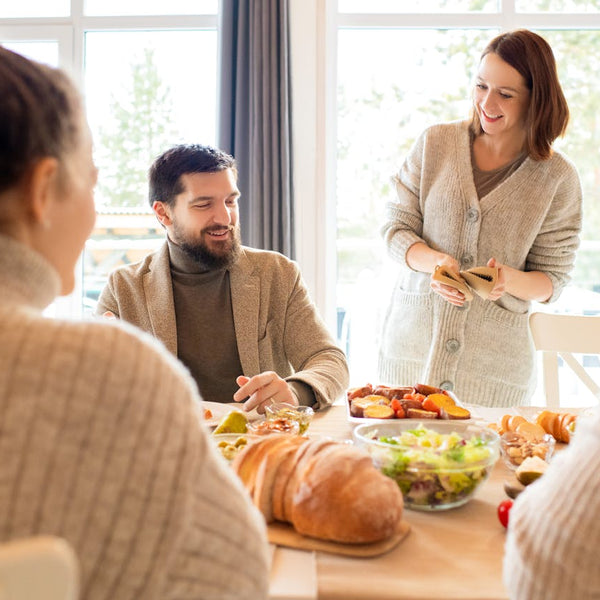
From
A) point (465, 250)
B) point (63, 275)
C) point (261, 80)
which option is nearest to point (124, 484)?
point (63, 275)

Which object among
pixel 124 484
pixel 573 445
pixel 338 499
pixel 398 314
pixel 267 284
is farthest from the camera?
pixel 398 314

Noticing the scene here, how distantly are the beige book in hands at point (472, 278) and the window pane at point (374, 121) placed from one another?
6.55 ft

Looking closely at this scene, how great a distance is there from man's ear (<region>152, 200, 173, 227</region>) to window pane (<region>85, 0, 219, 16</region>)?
2.15 meters

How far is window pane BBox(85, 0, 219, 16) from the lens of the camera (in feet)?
14.2

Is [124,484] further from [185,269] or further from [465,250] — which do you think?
[465,250]

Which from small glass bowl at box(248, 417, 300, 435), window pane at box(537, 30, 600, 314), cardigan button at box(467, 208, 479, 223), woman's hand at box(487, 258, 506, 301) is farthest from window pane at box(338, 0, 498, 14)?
small glass bowl at box(248, 417, 300, 435)

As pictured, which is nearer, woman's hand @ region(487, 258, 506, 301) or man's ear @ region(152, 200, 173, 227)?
woman's hand @ region(487, 258, 506, 301)

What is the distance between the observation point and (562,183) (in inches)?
106

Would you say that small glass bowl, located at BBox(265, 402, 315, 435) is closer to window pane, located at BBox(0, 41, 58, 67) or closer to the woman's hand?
the woman's hand

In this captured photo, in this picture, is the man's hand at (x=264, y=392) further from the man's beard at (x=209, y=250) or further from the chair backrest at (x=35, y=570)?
the chair backrest at (x=35, y=570)

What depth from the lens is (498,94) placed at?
8.53 ft

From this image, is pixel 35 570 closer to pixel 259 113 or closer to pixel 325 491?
pixel 325 491

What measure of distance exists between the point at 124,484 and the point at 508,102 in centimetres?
222

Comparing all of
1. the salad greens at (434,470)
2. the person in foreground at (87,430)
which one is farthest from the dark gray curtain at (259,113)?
the person in foreground at (87,430)
